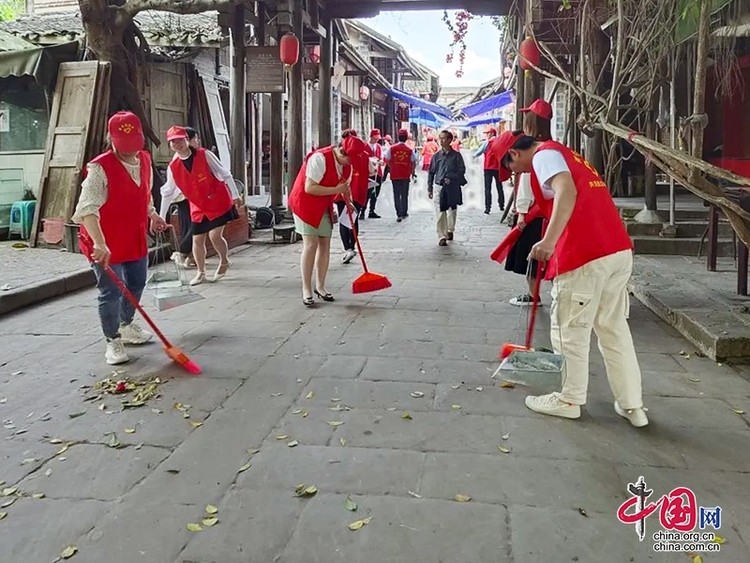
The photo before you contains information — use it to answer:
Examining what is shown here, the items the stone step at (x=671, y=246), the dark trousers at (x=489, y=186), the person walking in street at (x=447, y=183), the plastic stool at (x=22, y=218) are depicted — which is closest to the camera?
the stone step at (x=671, y=246)

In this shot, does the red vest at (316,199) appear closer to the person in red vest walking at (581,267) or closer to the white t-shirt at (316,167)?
the white t-shirt at (316,167)

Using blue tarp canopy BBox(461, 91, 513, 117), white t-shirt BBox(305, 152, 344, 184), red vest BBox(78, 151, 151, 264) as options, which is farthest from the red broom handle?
blue tarp canopy BBox(461, 91, 513, 117)

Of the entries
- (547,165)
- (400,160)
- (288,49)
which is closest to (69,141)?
(288,49)

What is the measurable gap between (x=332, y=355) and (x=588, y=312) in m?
1.92

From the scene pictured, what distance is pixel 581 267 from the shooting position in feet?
11.1

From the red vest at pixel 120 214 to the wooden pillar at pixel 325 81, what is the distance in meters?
9.04

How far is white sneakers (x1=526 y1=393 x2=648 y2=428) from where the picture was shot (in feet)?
11.6

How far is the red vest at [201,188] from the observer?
7141 mm

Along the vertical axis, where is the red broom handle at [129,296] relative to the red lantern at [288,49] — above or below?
below

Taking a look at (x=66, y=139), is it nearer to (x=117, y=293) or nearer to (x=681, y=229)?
(x=117, y=293)

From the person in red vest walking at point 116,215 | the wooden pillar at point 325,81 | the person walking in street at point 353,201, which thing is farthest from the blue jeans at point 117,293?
the wooden pillar at point 325,81

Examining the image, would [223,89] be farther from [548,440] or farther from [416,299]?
[548,440]

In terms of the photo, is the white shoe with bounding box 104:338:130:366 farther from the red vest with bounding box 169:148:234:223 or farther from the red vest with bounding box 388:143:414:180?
the red vest with bounding box 388:143:414:180

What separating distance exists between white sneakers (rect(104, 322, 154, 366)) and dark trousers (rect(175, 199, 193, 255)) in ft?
9.35
